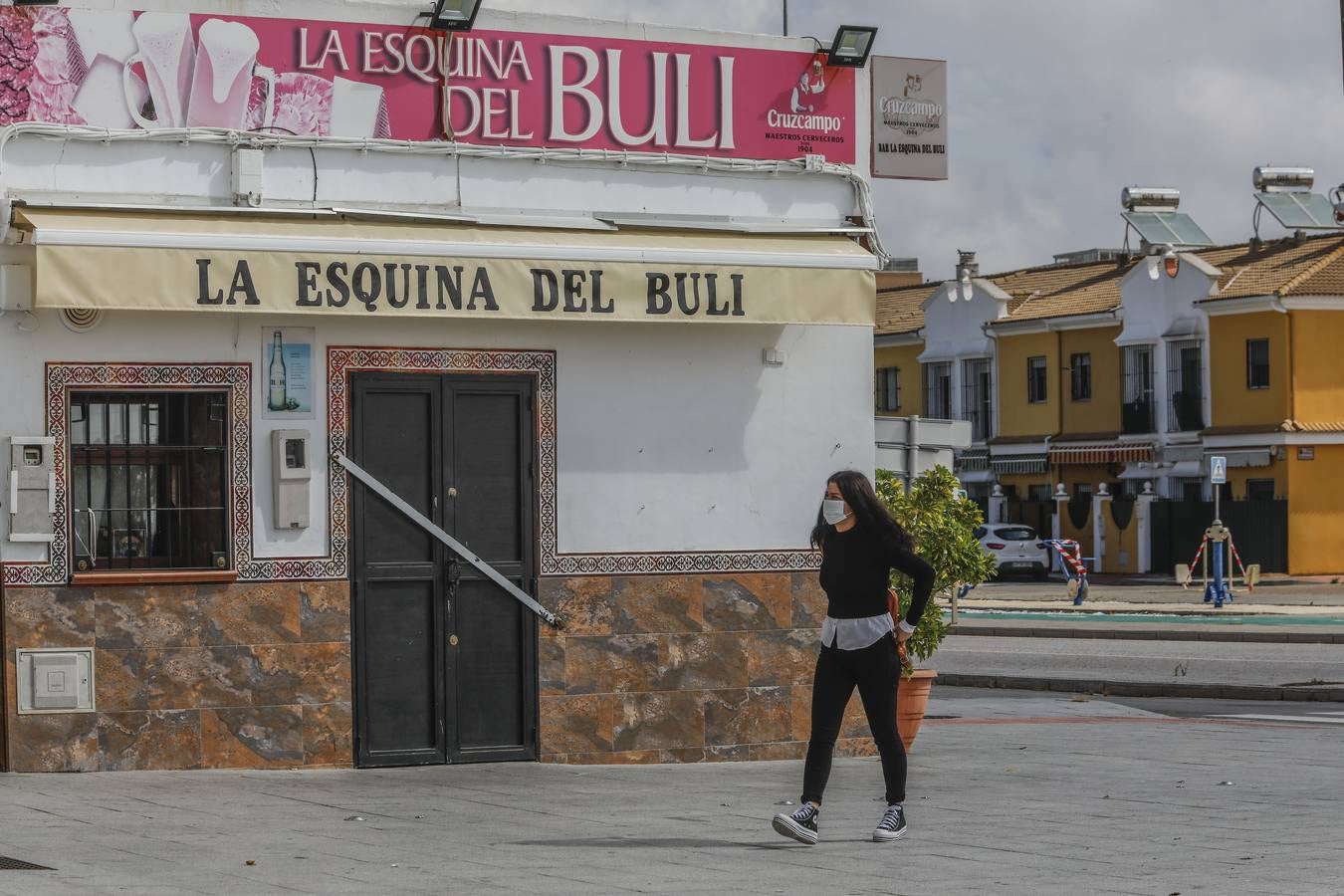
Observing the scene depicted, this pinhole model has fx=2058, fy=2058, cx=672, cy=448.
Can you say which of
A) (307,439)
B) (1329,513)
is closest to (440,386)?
(307,439)

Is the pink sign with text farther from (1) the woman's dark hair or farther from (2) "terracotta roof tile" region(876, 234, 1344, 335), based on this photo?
(2) "terracotta roof tile" region(876, 234, 1344, 335)

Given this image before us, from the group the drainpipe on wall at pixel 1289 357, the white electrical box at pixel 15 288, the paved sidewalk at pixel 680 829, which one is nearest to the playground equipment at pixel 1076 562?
the drainpipe on wall at pixel 1289 357

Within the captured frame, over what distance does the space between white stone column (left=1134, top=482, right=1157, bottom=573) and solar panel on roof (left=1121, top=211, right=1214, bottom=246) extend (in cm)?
803

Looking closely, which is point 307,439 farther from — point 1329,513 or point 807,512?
point 1329,513

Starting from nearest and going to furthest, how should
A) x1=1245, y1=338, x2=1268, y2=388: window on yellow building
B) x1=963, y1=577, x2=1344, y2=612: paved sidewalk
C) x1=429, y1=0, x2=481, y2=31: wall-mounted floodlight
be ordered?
x1=429, y1=0, x2=481, y2=31: wall-mounted floodlight < x1=963, y1=577, x2=1344, y2=612: paved sidewalk < x1=1245, y1=338, x2=1268, y2=388: window on yellow building

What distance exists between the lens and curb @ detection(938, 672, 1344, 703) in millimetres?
21016

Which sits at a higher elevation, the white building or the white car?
the white building

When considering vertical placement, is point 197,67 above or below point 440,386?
above

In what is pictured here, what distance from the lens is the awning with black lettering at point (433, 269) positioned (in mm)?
11109

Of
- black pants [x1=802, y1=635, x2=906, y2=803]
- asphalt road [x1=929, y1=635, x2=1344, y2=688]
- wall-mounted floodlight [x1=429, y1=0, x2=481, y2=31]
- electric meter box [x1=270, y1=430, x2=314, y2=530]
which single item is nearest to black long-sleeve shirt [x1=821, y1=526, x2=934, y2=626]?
black pants [x1=802, y1=635, x2=906, y2=803]

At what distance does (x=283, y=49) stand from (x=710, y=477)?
12.1 feet

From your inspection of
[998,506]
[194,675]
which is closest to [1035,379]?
[998,506]

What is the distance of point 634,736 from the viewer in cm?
1265

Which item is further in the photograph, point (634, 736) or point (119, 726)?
point (634, 736)
